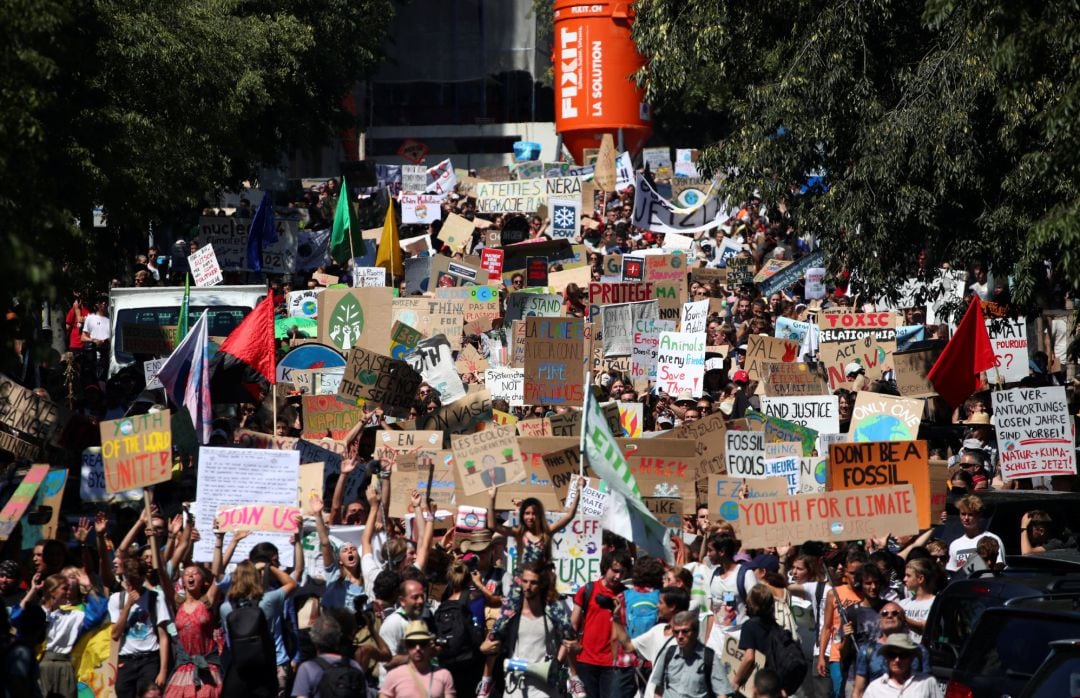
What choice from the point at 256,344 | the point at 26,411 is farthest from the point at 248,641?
the point at 256,344

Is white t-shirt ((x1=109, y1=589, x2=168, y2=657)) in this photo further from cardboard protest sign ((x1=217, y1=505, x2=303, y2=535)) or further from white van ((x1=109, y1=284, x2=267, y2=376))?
white van ((x1=109, y1=284, x2=267, y2=376))

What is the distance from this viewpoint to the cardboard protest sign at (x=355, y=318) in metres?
20.9

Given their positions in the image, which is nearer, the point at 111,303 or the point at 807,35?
the point at 807,35

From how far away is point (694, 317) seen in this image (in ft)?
73.4

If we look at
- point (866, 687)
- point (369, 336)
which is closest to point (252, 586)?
point (866, 687)

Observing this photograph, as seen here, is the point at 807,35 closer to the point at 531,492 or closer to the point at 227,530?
the point at 531,492

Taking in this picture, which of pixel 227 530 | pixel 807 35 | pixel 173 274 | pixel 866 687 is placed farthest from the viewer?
pixel 173 274

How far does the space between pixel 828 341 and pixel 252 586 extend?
12.1 meters

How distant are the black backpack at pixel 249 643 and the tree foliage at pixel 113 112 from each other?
2302 mm

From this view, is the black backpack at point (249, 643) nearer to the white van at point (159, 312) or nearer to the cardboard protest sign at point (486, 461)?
the cardboard protest sign at point (486, 461)

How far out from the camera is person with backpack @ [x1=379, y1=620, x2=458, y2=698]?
923 cm

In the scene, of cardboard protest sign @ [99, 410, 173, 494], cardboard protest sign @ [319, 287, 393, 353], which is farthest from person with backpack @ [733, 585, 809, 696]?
cardboard protest sign @ [319, 287, 393, 353]

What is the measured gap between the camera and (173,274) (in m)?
31.2

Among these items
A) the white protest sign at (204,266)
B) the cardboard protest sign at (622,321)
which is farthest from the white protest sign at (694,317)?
the white protest sign at (204,266)
